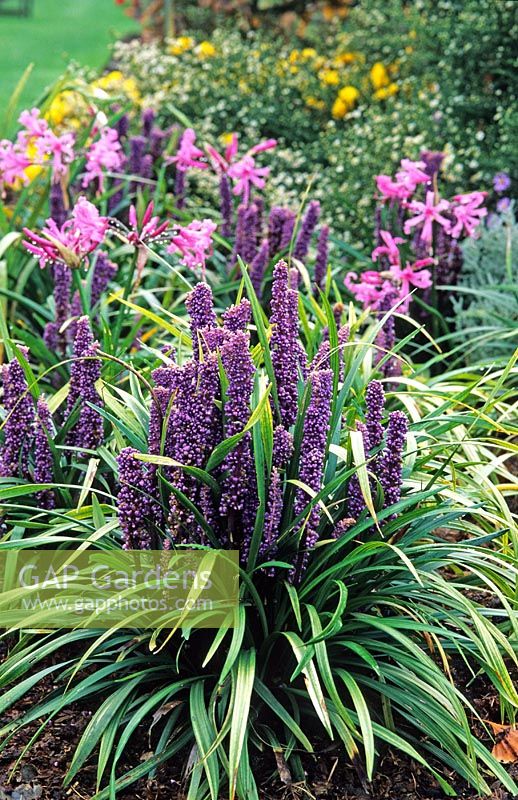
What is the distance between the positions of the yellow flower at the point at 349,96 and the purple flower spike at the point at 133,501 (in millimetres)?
5434

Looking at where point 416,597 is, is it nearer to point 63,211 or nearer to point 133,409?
point 133,409

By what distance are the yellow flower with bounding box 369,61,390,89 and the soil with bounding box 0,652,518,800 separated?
5.97m

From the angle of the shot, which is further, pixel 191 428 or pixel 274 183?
pixel 274 183

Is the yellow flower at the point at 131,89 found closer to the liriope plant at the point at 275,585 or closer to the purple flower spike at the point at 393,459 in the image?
the liriope plant at the point at 275,585

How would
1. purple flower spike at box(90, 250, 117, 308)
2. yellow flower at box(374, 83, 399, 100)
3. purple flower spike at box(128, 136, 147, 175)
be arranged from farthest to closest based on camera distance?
yellow flower at box(374, 83, 399, 100), purple flower spike at box(128, 136, 147, 175), purple flower spike at box(90, 250, 117, 308)

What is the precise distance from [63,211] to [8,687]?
2.24 meters

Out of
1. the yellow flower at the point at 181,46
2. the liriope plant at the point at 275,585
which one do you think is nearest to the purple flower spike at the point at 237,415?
the liriope plant at the point at 275,585

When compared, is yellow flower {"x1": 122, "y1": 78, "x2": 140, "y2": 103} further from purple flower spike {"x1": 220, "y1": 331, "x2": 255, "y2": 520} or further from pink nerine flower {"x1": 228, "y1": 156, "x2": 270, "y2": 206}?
purple flower spike {"x1": 220, "y1": 331, "x2": 255, "y2": 520}

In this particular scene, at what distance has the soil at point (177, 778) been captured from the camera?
7.61ft

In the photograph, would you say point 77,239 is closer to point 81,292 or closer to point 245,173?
point 81,292

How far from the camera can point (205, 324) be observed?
8.23ft

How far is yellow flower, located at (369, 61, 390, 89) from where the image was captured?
24.2ft

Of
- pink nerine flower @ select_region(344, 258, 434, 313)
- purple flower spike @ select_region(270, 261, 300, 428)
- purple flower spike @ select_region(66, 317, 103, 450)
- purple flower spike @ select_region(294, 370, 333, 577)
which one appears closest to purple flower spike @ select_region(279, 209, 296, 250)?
pink nerine flower @ select_region(344, 258, 434, 313)

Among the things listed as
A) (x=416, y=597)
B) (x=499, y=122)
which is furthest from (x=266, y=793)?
(x=499, y=122)
